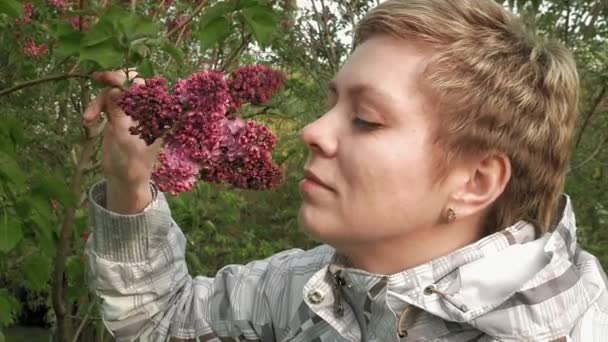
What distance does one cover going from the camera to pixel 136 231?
5.49ft

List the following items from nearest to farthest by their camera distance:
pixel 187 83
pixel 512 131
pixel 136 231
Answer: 1. pixel 187 83
2. pixel 512 131
3. pixel 136 231

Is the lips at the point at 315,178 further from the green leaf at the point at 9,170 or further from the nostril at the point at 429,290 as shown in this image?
the green leaf at the point at 9,170

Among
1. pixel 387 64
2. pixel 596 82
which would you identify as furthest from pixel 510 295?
pixel 596 82

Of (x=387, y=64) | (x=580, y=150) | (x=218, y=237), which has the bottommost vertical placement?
(x=218, y=237)

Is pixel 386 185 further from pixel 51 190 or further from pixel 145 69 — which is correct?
pixel 51 190

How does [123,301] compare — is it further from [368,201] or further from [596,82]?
[596,82]

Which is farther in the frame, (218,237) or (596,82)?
(218,237)

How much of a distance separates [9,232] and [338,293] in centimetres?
95

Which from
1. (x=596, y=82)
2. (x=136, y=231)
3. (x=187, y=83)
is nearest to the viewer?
(x=187, y=83)

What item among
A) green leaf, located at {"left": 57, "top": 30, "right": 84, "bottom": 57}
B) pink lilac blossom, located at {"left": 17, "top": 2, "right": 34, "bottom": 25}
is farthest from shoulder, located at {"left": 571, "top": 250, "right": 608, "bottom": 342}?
pink lilac blossom, located at {"left": 17, "top": 2, "right": 34, "bottom": 25}

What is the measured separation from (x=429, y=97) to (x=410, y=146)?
0.09 meters

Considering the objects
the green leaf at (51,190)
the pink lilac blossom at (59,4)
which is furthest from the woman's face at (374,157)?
the pink lilac blossom at (59,4)

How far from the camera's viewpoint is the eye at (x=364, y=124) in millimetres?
1483

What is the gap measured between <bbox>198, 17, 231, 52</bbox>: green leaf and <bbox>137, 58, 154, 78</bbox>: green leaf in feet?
0.93
